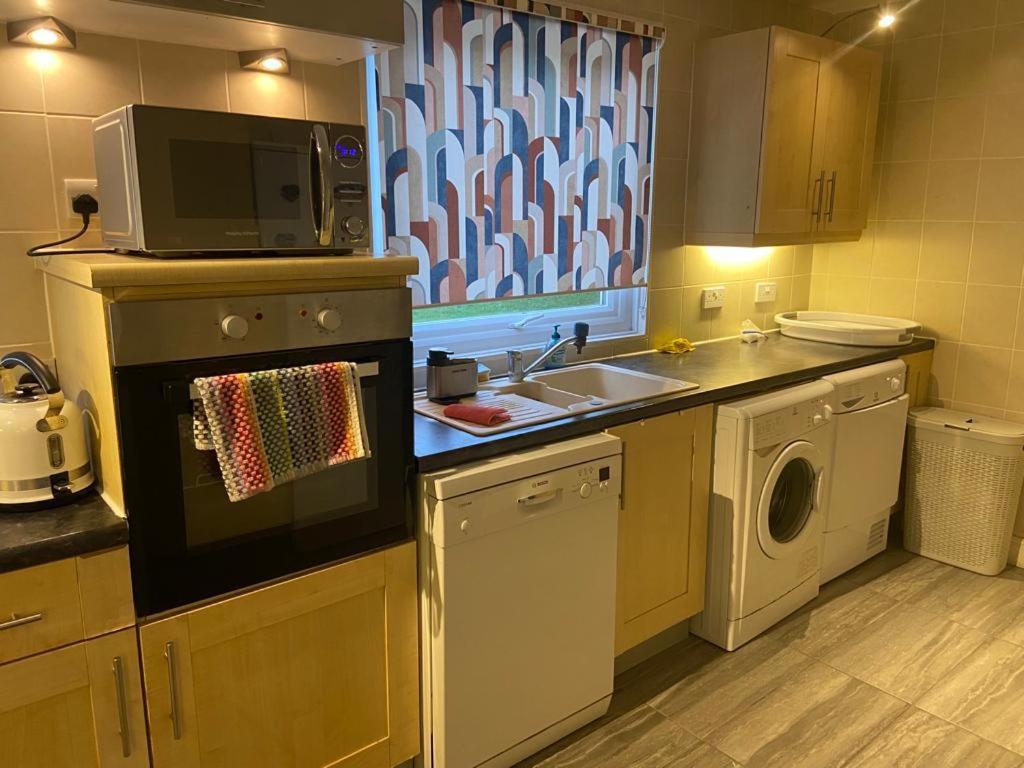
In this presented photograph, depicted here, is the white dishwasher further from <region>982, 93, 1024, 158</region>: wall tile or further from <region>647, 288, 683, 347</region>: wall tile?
<region>982, 93, 1024, 158</region>: wall tile

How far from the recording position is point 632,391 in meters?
2.62

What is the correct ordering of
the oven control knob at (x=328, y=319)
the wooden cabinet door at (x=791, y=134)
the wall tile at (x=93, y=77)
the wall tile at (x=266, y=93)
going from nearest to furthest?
the oven control knob at (x=328, y=319) → the wall tile at (x=93, y=77) → the wall tile at (x=266, y=93) → the wooden cabinet door at (x=791, y=134)

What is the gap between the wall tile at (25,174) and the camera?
5.41 feet

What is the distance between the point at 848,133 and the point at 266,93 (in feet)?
7.65

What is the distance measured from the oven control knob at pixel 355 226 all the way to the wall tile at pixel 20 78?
28.0 inches

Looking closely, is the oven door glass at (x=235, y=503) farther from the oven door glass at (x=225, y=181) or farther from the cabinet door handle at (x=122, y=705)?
the oven door glass at (x=225, y=181)

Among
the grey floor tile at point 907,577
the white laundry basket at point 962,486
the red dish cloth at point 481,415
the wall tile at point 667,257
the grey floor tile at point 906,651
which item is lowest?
the grey floor tile at point 906,651

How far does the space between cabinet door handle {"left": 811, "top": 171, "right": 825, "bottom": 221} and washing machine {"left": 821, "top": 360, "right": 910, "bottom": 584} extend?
65cm

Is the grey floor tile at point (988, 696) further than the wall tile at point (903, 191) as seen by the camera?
No

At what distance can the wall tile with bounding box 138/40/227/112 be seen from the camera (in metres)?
1.78

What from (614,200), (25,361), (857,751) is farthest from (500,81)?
(857,751)

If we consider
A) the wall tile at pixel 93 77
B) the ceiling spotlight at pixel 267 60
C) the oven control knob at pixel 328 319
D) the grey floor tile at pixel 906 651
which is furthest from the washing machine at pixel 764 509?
the wall tile at pixel 93 77

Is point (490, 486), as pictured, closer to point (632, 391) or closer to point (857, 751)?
point (632, 391)

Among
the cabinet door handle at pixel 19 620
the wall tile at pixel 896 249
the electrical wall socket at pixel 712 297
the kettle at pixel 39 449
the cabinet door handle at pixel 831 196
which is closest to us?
the cabinet door handle at pixel 19 620
